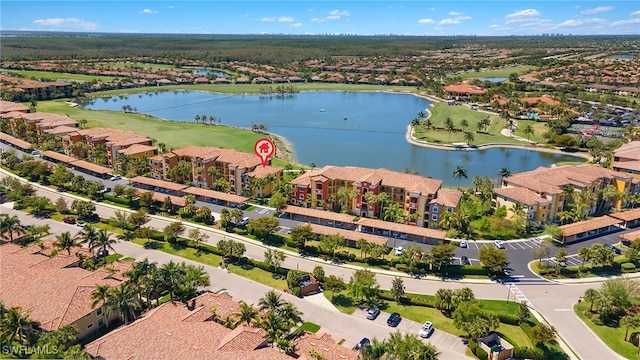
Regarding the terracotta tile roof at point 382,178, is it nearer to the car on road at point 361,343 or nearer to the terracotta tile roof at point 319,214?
the terracotta tile roof at point 319,214

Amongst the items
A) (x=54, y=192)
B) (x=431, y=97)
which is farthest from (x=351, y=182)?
(x=431, y=97)

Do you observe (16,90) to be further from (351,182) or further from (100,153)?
(351,182)

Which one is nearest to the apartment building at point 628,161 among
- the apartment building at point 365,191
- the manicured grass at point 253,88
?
the apartment building at point 365,191

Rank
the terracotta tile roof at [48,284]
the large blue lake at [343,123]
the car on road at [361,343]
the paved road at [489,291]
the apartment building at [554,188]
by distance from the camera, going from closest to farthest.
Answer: the terracotta tile roof at [48,284] → the car on road at [361,343] → the paved road at [489,291] → the apartment building at [554,188] → the large blue lake at [343,123]

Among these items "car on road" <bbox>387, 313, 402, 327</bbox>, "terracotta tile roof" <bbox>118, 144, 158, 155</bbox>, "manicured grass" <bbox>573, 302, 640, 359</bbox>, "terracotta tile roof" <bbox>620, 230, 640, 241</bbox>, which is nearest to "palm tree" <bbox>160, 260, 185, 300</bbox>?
"car on road" <bbox>387, 313, 402, 327</bbox>

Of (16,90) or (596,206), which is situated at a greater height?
(16,90)
